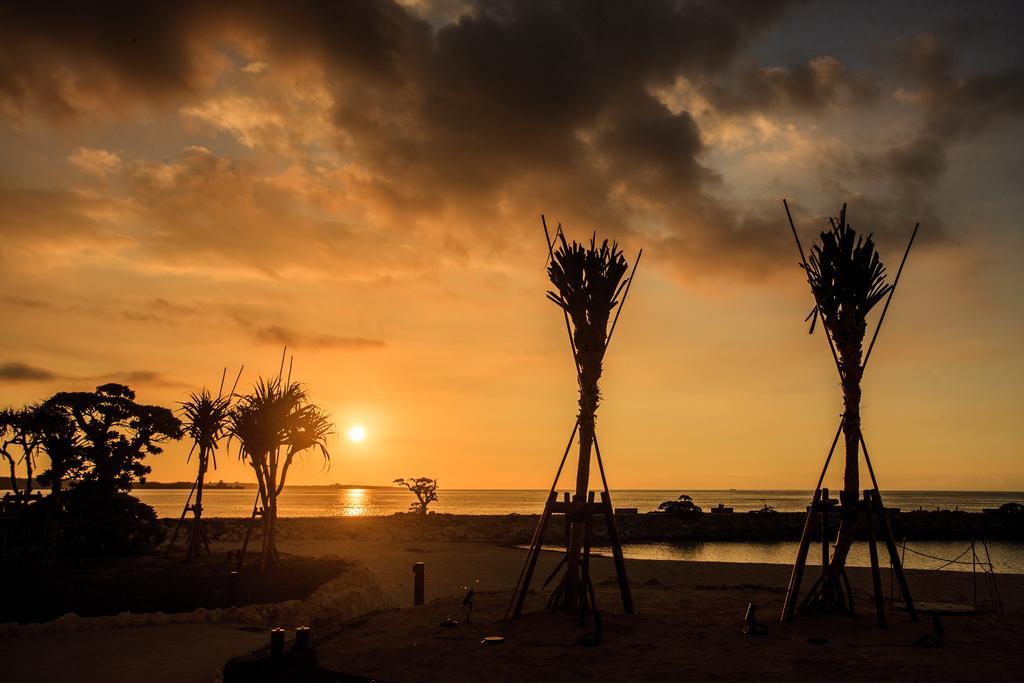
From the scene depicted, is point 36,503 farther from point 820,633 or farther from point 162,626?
point 820,633

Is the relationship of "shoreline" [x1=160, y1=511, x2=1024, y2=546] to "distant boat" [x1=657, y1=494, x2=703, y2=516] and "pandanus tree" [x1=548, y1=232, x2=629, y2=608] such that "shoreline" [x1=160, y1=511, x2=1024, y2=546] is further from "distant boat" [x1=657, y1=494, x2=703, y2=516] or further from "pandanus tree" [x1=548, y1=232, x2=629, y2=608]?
"pandanus tree" [x1=548, y1=232, x2=629, y2=608]

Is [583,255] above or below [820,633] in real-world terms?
above

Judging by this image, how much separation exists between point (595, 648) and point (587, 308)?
632 cm

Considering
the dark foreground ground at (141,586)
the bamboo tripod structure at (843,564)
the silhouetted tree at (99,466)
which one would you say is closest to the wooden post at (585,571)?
the bamboo tripod structure at (843,564)

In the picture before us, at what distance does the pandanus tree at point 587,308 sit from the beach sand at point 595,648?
2098 mm

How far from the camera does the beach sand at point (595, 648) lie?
999 centimetres

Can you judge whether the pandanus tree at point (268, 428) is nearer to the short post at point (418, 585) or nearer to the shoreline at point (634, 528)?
the short post at point (418, 585)

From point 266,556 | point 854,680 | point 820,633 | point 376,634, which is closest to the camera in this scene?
point 854,680

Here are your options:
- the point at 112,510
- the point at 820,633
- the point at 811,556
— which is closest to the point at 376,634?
the point at 820,633

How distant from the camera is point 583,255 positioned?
1472 centimetres

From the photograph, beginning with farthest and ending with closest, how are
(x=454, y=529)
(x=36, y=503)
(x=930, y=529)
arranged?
1. (x=930, y=529)
2. (x=454, y=529)
3. (x=36, y=503)

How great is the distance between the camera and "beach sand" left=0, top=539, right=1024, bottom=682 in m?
9.99

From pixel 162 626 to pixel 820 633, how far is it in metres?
12.7

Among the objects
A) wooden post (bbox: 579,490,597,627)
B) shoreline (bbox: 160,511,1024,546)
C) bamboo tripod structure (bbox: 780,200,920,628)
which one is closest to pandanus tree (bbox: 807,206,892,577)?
bamboo tripod structure (bbox: 780,200,920,628)
